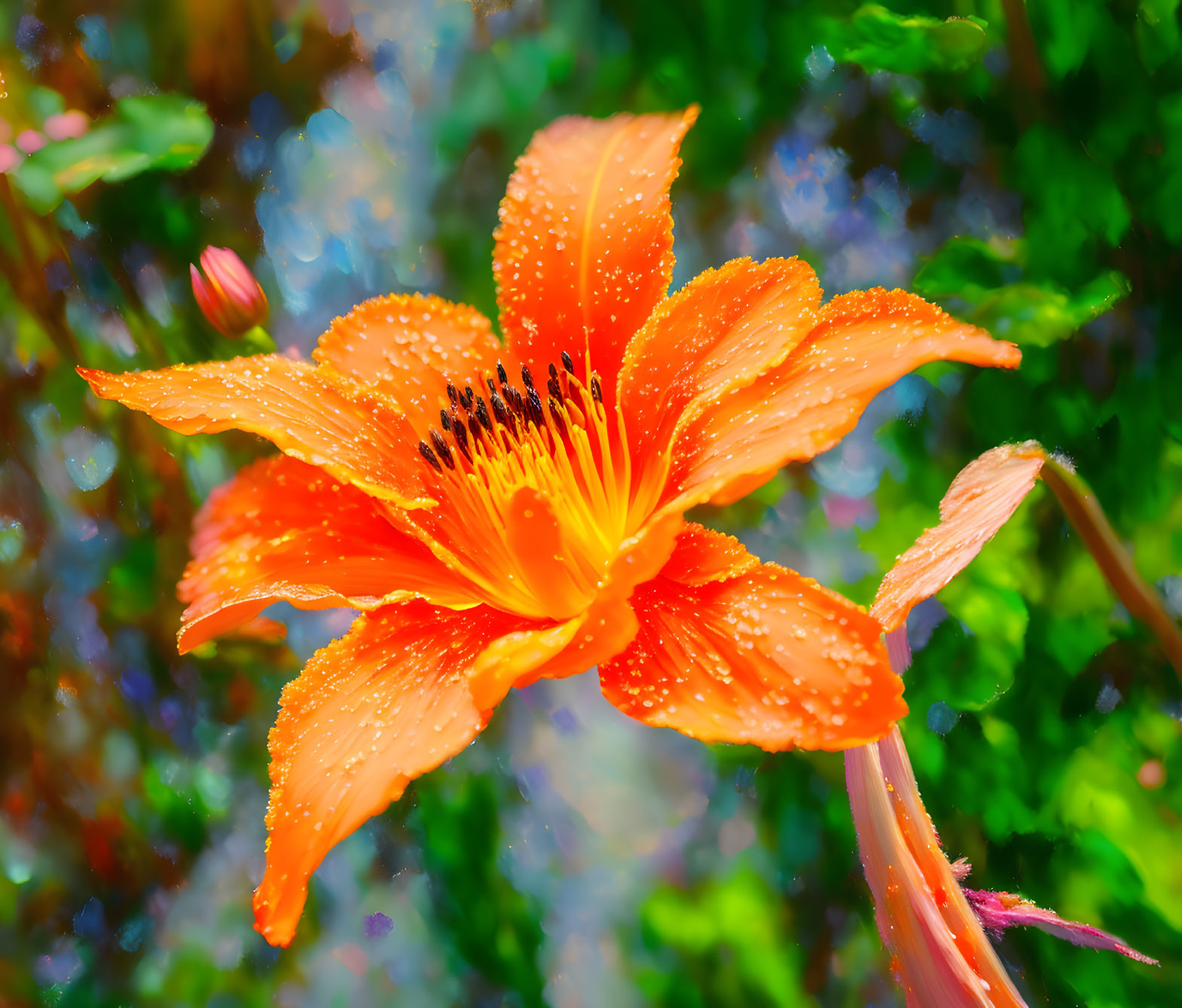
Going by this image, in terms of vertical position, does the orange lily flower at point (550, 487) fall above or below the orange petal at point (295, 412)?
below

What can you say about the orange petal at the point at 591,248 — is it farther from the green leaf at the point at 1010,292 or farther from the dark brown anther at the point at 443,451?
the green leaf at the point at 1010,292

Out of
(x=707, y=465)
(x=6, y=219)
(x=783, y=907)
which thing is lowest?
(x=783, y=907)

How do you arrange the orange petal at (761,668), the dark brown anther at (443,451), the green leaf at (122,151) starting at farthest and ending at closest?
1. the green leaf at (122,151)
2. the dark brown anther at (443,451)
3. the orange petal at (761,668)

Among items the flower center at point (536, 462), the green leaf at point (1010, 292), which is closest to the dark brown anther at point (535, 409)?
the flower center at point (536, 462)

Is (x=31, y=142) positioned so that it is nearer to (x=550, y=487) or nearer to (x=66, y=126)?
(x=66, y=126)

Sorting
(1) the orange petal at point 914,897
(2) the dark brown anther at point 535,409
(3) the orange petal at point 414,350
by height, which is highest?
(3) the orange petal at point 414,350

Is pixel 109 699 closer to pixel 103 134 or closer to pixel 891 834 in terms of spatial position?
pixel 103 134

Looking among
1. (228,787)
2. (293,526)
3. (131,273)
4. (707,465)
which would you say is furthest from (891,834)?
(131,273)
